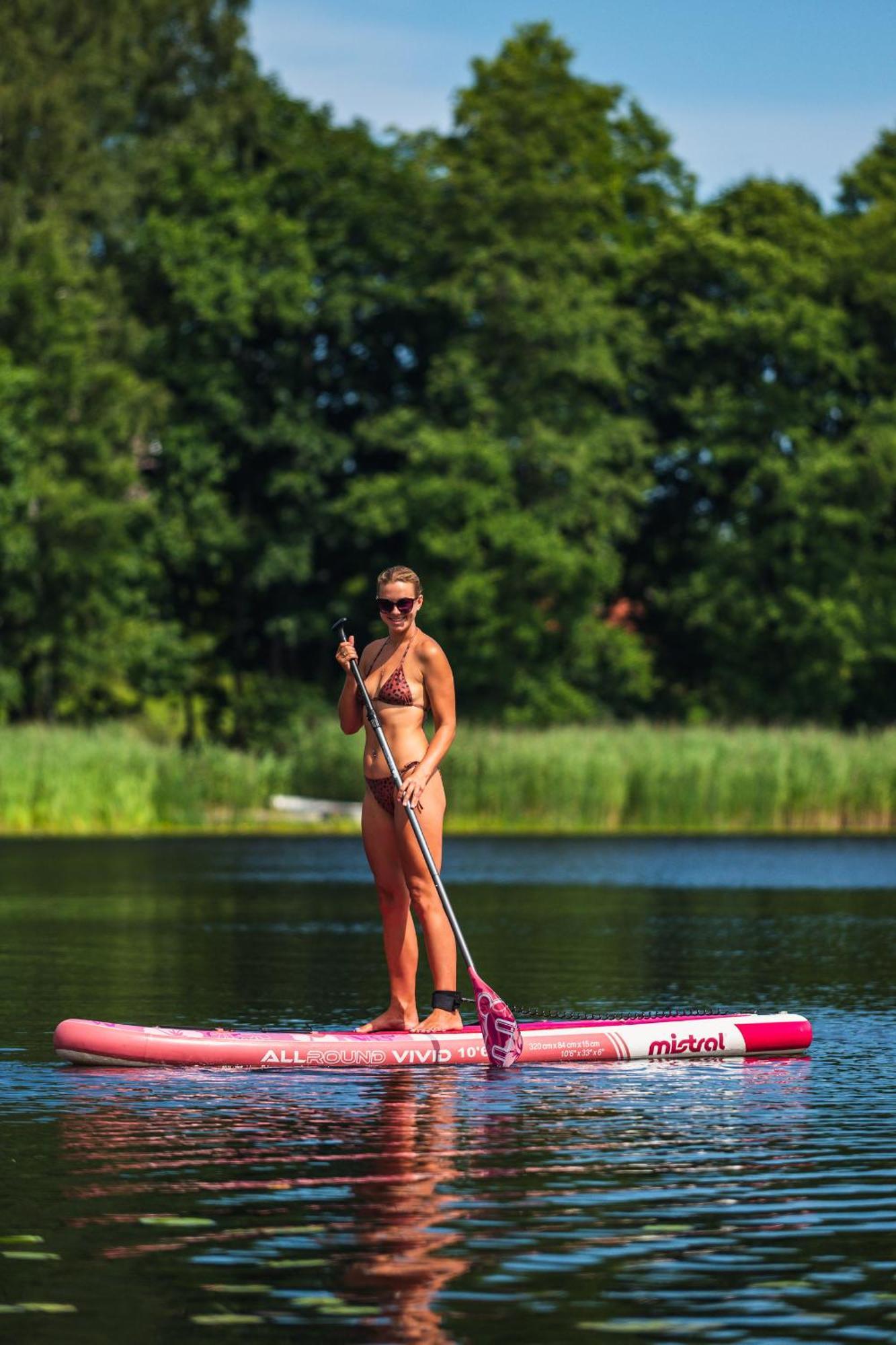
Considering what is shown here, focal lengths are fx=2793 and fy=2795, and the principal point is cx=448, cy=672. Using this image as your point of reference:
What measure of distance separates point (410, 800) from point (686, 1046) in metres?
1.82

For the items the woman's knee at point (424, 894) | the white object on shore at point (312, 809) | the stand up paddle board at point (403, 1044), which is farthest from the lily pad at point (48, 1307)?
the white object on shore at point (312, 809)

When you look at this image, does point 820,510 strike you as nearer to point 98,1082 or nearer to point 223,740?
point 223,740

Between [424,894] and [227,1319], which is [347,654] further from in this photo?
[227,1319]

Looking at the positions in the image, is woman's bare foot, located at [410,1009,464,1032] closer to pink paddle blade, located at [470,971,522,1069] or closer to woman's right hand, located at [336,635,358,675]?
pink paddle blade, located at [470,971,522,1069]

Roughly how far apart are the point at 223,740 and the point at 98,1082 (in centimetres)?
5592

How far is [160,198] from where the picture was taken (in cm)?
6675

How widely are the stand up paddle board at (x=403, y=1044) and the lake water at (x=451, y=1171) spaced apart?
11cm

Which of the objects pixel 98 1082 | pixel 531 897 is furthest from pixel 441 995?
pixel 531 897

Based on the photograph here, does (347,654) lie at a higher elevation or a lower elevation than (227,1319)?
higher

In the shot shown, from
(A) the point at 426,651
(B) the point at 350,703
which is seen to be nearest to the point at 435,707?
(A) the point at 426,651

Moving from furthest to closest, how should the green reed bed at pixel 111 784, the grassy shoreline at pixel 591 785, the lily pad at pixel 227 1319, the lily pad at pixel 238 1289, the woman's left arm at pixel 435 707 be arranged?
the grassy shoreline at pixel 591 785
the green reed bed at pixel 111 784
the woman's left arm at pixel 435 707
the lily pad at pixel 238 1289
the lily pad at pixel 227 1319

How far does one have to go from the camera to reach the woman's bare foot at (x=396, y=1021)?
1394 centimetres

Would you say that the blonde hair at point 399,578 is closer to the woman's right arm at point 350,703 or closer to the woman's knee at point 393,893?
the woman's right arm at point 350,703

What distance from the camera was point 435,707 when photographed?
14.0m
